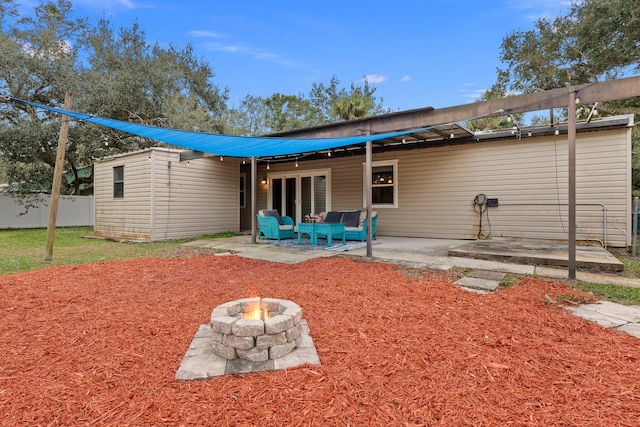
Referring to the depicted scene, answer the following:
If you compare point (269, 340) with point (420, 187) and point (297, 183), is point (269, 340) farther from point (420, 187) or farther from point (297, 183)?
point (297, 183)

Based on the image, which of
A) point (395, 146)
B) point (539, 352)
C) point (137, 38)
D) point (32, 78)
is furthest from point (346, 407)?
point (137, 38)

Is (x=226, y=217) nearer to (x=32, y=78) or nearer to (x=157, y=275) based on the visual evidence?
(x=157, y=275)

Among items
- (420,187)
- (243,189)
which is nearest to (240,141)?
(420,187)

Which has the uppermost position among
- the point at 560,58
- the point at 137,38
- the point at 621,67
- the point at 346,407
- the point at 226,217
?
the point at 137,38

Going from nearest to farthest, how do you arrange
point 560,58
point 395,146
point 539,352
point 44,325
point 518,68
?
1. point 539,352
2. point 44,325
3. point 395,146
4. point 560,58
5. point 518,68

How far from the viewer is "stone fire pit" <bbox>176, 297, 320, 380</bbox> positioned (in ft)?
6.09

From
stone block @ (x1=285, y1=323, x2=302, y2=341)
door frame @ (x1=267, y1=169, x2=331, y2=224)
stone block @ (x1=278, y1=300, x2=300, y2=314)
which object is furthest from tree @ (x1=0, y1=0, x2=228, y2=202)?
stone block @ (x1=285, y1=323, x2=302, y2=341)

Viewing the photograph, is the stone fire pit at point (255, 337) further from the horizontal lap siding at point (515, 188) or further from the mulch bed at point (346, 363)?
the horizontal lap siding at point (515, 188)

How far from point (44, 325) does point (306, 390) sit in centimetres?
235

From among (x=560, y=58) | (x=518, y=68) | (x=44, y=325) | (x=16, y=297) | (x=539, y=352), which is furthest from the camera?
(x=518, y=68)

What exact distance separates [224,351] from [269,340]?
0.29 metres

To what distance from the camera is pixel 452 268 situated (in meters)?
4.59

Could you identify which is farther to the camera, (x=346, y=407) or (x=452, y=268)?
(x=452, y=268)

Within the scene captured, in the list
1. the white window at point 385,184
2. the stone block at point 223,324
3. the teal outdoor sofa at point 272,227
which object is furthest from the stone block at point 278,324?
the white window at point 385,184
